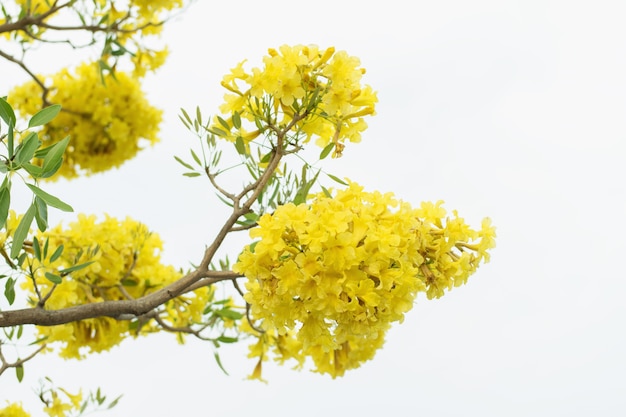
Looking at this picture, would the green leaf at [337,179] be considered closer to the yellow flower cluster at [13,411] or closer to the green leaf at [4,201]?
the green leaf at [4,201]

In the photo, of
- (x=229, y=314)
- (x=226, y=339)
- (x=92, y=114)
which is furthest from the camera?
(x=92, y=114)

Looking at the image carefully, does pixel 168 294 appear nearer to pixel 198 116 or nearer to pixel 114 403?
pixel 198 116

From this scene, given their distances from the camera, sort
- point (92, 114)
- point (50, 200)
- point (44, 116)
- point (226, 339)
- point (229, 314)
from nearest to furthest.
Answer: point (50, 200)
point (44, 116)
point (226, 339)
point (229, 314)
point (92, 114)

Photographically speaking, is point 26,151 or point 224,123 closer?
point 26,151

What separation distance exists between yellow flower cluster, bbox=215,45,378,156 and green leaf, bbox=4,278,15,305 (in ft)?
2.91

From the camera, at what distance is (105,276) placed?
10.6ft

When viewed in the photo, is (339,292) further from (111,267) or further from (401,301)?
(111,267)

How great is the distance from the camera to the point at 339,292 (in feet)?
5.70

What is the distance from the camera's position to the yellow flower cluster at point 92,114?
15.5 feet

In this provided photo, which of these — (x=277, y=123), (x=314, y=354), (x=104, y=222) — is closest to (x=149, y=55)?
(x=104, y=222)

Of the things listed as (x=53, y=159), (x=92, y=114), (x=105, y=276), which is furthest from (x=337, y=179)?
(x=92, y=114)

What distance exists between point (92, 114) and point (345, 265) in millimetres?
3421

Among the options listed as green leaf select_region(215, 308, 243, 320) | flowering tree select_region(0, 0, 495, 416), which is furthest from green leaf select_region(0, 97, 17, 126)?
green leaf select_region(215, 308, 243, 320)

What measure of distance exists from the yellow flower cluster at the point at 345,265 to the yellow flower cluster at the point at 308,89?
0.26 metres
